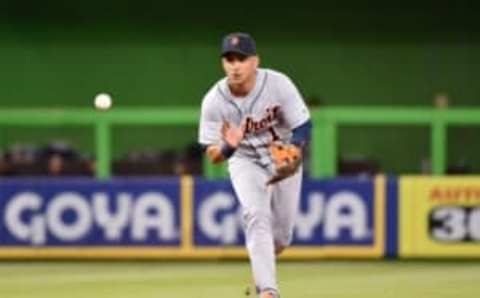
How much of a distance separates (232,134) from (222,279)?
10.1 feet

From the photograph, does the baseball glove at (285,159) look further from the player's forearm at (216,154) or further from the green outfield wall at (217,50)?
the green outfield wall at (217,50)

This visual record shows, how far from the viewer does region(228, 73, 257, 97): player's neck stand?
8.15 m

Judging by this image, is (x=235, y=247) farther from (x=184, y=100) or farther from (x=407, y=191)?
(x=184, y=100)

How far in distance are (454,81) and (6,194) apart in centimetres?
725

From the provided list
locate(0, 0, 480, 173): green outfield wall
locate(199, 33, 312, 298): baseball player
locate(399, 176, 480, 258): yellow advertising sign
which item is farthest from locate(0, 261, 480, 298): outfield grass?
locate(0, 0, 480, 173): green outfield wall

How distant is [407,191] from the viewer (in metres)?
12.4

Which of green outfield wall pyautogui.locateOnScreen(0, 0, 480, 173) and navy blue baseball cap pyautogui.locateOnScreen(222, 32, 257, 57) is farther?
green outfield wall pyautogui.locateOnScreen(0, 0, 480, 173)

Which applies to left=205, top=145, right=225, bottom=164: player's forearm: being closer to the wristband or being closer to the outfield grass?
the wristband

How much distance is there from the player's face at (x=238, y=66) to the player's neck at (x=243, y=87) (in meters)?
0.07

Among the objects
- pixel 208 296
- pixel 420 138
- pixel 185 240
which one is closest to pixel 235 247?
pixel 185 240

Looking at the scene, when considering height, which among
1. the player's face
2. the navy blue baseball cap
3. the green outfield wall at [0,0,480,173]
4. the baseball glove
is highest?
the green outfield wall at [0,0,480,173]

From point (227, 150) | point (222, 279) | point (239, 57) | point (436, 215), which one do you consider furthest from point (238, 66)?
point (436, 215)

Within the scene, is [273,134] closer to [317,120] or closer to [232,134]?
[232,134]

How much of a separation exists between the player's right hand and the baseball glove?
24 cm
